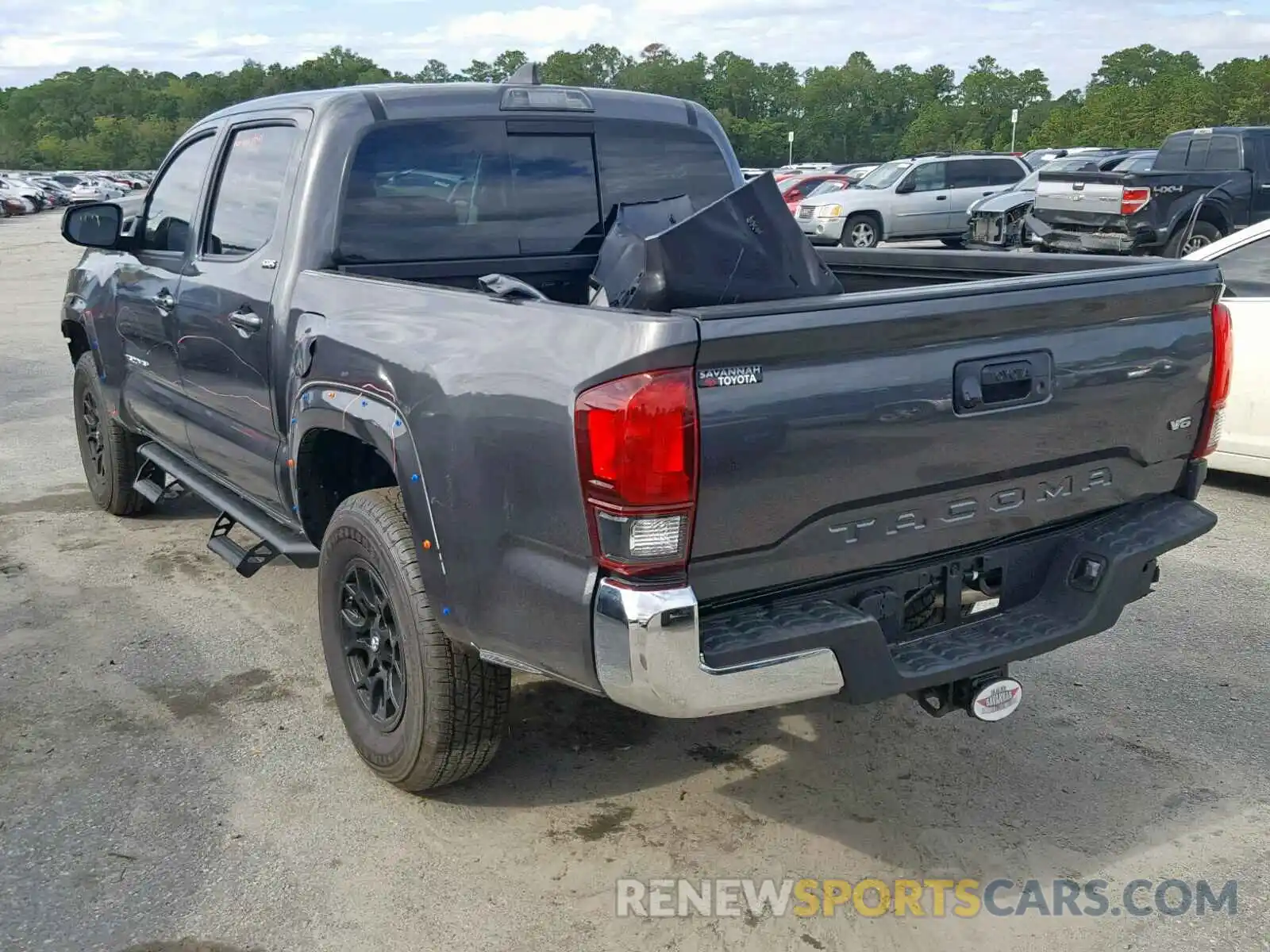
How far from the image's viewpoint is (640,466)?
98.9 inches

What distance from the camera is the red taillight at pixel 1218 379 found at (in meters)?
3.39

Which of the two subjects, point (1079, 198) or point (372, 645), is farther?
point (1079, 198)

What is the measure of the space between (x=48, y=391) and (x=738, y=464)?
9677mm

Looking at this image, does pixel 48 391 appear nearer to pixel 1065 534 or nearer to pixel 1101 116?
pixel 1065 534

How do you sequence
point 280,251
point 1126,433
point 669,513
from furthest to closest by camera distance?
point 280,251 < point 1126,433 < point 669,513

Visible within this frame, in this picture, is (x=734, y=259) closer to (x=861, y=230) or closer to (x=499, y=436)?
(x=499, y=436)

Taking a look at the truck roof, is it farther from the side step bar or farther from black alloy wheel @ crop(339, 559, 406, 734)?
black alloy wheel @ crop(339, 559, 406, 734)

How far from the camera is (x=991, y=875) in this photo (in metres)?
3.14

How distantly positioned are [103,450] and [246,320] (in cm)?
271

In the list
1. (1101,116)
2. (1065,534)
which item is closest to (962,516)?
(1065,534)

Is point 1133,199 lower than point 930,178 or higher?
higher

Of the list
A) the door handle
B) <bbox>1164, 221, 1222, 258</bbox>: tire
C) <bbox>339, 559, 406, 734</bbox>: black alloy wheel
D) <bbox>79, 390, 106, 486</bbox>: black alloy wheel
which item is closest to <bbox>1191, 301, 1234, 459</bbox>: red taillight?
<bbox>339, 559, 406, 734</bbox>: black alloy wheel

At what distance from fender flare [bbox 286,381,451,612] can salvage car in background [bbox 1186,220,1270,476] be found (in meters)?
4.81

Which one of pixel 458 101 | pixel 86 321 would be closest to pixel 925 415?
pixel 458 101
